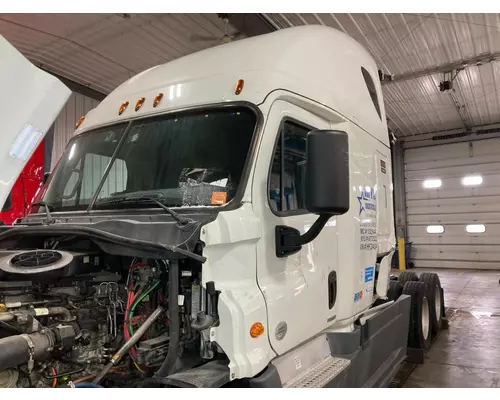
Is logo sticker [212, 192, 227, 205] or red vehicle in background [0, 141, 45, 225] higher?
red vehicle in background [0, 141, 45, 225]

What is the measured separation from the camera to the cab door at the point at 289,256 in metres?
2.62

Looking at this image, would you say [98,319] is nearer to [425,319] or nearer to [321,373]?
[321,373]

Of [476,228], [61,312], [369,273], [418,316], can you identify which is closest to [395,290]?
[418,316]

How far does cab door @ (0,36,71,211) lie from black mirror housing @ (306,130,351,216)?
51.1 inches

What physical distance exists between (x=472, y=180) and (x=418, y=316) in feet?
37.8

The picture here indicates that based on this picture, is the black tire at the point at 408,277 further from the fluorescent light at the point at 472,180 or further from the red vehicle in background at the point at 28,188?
the fluorescent light at the point at 472,180

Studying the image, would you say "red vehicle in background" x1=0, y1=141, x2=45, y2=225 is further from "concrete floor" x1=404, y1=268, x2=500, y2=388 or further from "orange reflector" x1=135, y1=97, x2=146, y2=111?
"concrete floor" x1=404, y1=268, x2=500, y2=388

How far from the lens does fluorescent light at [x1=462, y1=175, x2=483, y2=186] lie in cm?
1532

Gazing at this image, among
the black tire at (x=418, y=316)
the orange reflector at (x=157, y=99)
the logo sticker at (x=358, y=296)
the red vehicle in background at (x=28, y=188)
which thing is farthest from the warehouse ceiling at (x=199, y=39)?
the logo sticker at (x=358, y=296)

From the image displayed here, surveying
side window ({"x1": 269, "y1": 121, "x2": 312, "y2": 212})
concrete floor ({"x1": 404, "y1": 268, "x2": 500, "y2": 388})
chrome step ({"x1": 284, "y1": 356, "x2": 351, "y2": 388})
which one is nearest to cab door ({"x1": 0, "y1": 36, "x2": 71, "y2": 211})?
side window ({"x1": 269, "y1": 121, "x2": 312, "y2": 212})

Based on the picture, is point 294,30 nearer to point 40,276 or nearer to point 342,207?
point 342,207

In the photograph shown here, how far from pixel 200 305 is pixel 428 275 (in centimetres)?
530

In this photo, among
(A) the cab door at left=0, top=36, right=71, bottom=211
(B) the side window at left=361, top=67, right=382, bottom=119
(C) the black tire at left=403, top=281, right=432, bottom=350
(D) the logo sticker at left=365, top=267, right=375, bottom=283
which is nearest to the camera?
(A) the cab door at left=0, top=36, right=71, bottom=211

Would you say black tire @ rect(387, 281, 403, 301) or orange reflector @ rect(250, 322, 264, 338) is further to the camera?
black tire @ rect(387, 281, 403, 301)
